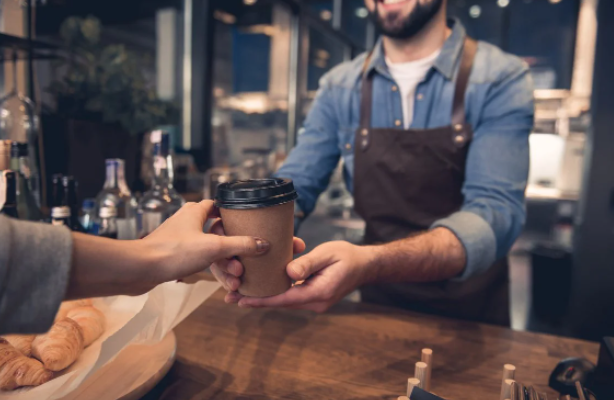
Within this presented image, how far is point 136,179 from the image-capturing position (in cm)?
188

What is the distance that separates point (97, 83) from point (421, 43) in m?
1.28

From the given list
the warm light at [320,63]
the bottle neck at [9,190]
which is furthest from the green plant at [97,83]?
the warm light at [320,63]

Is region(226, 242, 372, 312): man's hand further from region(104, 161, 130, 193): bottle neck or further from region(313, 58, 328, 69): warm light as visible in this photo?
region(313, 58, 328, 69): warm light

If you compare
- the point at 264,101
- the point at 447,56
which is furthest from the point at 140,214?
the point at 264,101

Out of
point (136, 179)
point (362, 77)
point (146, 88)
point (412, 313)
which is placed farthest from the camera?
point (136, 179)

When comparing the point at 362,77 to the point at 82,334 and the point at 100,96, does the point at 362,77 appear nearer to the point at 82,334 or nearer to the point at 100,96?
the point at 100,96

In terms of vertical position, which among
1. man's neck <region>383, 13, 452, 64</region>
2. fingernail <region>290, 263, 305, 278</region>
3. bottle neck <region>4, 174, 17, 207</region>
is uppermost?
man's neck <region>383, 13, 452, 64</region>

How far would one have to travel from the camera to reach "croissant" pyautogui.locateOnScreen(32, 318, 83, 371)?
66 centimetres

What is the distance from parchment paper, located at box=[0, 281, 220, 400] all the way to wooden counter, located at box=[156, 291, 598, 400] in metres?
0.12

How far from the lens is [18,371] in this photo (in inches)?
24.8

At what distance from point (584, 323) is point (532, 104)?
7.79ft

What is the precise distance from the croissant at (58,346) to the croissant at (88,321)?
1.9 inches

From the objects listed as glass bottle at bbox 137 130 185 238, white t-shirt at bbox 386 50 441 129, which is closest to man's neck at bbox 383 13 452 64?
white t-shirt at bbox 386 50 441 129

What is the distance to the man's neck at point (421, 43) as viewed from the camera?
5.09ft
